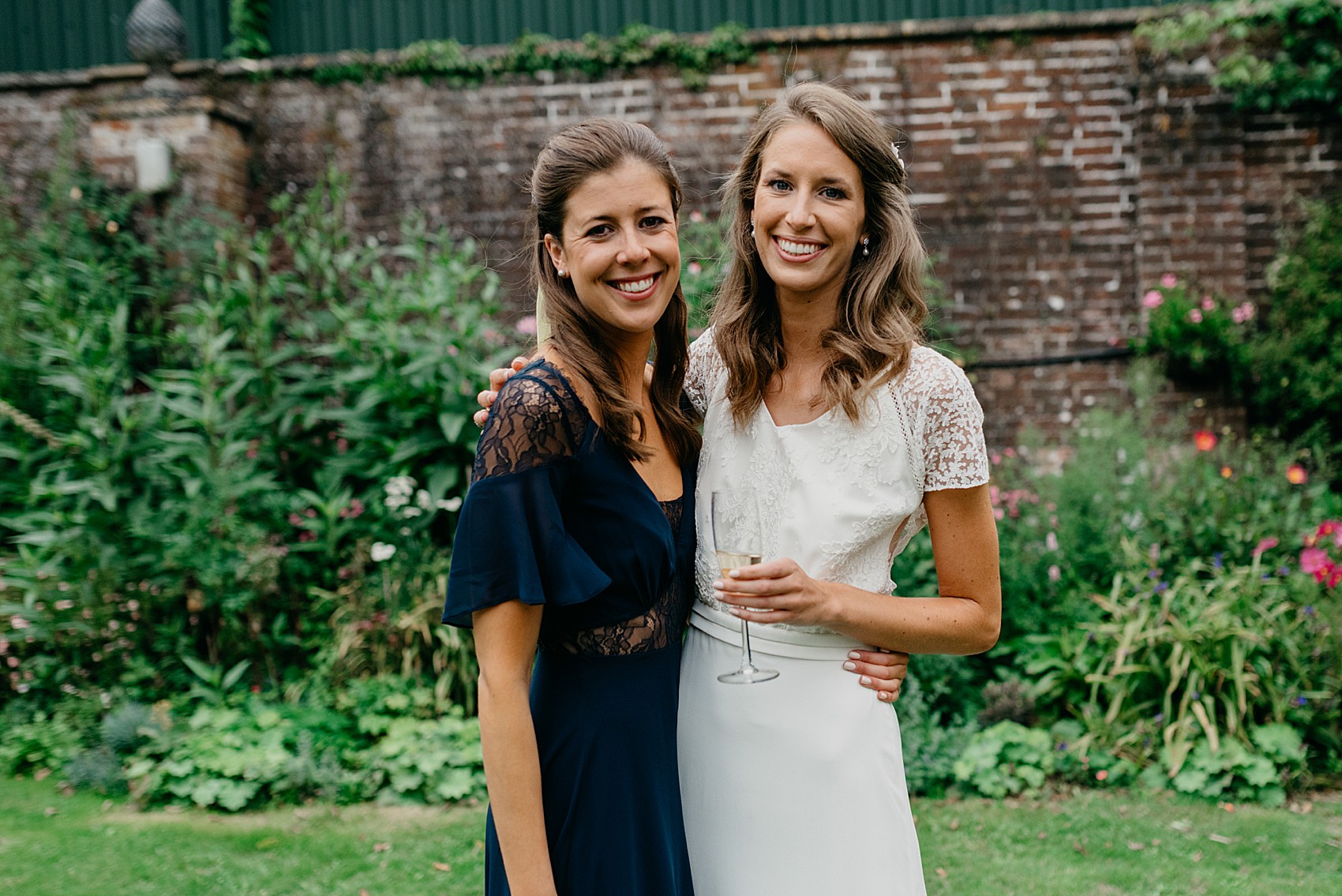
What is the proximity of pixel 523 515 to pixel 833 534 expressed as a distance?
0.68 m

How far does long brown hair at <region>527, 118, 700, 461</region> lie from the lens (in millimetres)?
1828

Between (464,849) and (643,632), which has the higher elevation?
(643,632)

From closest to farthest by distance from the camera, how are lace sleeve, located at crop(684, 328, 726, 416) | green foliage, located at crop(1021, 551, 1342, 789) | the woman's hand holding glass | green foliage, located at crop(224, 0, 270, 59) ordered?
the woman's hand holding glass, lace sleeve, located at crop(684, 328, 726, 416), green foliage, located at crop(1021, 551, 1342, 789), green foliage, located at crop(224, 0, 270, 59)

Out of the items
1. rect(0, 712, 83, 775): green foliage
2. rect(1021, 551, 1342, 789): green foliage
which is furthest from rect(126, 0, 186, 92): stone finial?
rect(1021, 551, 1342, 789): green foliage

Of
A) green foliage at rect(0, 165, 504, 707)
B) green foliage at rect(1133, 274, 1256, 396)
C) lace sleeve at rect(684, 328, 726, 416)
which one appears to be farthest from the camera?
green foliage at rect(1133, 274, 1256, 396)

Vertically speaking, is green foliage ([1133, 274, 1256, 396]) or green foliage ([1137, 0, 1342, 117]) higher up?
green foliage ([1137, 0, 1342, 117])

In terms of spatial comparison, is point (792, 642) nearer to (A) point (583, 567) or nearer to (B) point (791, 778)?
(B) point (791, 778)

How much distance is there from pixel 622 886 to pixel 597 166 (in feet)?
4.41

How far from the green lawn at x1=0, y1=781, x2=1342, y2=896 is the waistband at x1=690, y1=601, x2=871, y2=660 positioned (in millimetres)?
2015

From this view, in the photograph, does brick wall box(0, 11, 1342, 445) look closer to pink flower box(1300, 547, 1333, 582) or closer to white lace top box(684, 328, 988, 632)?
pink flower box(1300, 547, 1333, 582)

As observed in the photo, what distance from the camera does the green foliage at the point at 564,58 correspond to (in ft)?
20.4

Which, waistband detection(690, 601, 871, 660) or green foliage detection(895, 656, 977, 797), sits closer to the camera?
waistband detection(690, 601, 871, 660)

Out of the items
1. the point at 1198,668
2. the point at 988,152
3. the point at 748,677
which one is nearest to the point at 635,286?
the point at 748,677

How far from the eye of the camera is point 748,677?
1.94 metres
